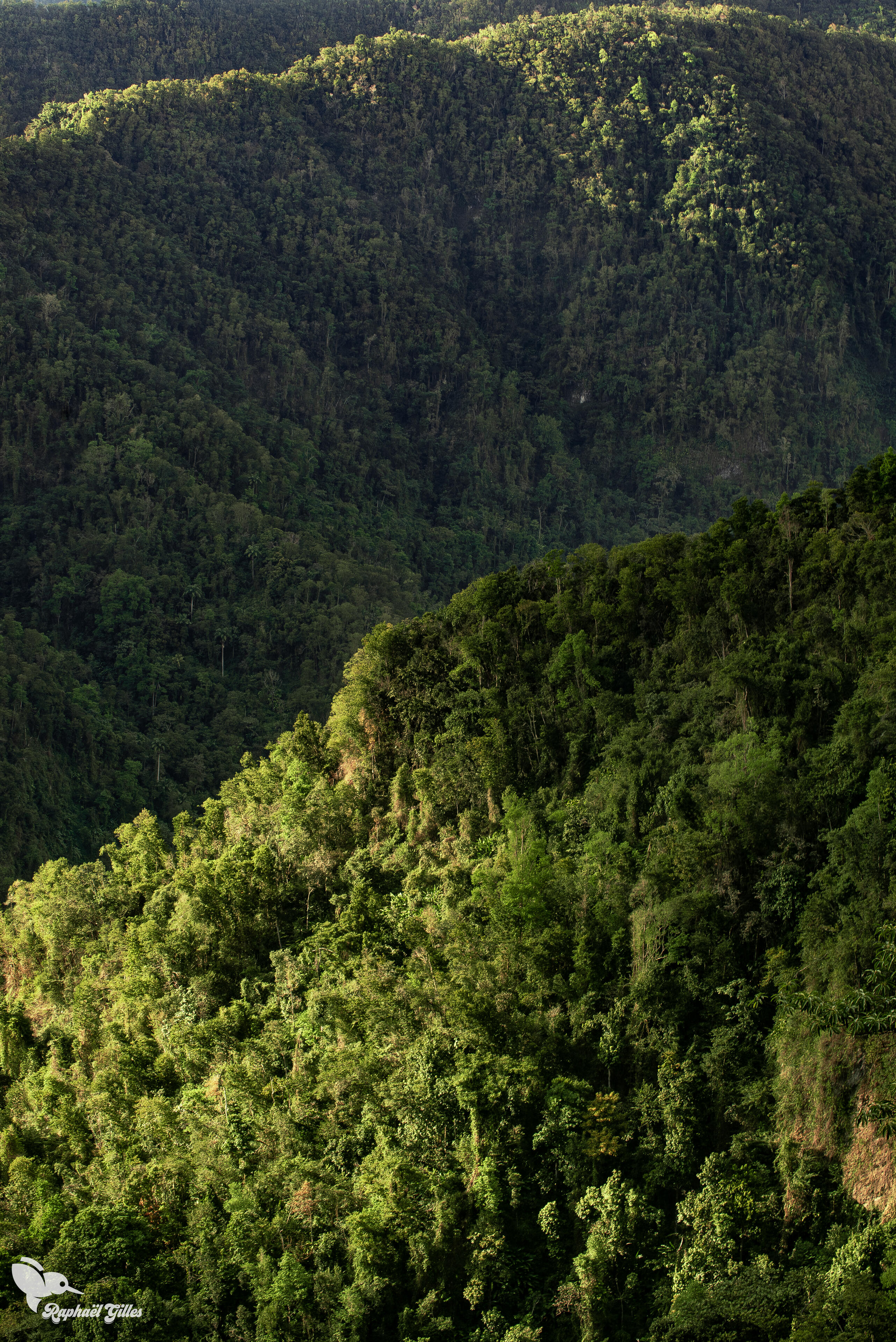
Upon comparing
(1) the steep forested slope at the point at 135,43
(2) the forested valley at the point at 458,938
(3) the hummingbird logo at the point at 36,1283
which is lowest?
(3) the hummingbird logo at the point at 36,1283

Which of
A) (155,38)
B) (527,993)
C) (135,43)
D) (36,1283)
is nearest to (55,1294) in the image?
(36,1283)

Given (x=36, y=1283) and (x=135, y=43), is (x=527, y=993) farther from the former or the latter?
(x=135, y=43)

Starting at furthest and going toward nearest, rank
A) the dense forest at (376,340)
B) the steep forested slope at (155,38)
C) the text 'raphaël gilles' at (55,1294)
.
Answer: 1. the steep forested slope at (155,38)
2. the dense forest at (376,340)
3. the text 'raphaël gilles' at (55,1294)

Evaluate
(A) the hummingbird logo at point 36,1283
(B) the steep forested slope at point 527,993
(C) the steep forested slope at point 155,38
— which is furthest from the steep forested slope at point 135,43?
(A) the hummingbird logo at point 36,1283

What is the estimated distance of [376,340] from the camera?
11731cm

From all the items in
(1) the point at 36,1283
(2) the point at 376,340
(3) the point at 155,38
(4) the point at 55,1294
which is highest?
(3) the point at 155,38

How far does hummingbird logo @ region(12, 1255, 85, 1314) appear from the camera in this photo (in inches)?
1062

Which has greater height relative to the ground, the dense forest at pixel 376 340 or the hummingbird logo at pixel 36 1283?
the dense forest at pixel 376 340

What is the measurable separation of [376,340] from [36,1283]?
97291mm

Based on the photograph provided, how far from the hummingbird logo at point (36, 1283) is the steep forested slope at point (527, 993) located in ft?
1.22

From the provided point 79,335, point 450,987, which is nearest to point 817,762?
point 450,987

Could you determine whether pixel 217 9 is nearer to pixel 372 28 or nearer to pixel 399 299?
pixel 372 28

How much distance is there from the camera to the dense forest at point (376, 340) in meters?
79.3

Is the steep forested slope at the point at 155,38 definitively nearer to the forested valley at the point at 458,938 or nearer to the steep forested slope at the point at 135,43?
the steep forested slope at the point at 135,43
